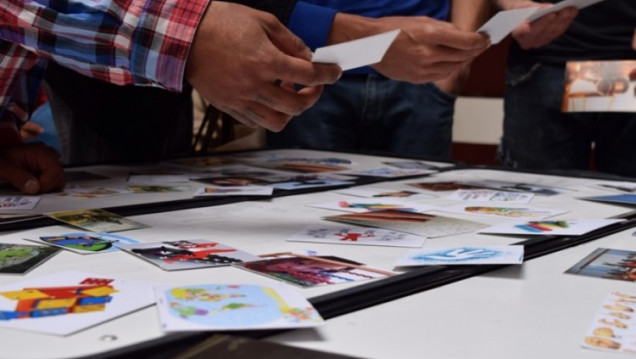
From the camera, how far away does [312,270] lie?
2.55 ft

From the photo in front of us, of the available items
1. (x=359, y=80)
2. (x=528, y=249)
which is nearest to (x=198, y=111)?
(x=359, y=80)

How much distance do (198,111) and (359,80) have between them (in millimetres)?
783

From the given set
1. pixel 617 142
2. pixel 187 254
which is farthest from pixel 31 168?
pixel 617 142

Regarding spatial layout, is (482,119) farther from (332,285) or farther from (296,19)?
(332,285)

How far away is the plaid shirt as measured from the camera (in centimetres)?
100

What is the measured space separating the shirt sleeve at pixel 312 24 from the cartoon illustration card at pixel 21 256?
72 cm

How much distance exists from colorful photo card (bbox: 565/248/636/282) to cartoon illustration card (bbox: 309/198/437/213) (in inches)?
12.0

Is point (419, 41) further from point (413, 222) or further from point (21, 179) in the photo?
point (21, 179)

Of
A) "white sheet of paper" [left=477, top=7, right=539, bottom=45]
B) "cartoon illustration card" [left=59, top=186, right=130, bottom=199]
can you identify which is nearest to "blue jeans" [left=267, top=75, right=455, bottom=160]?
"white sheet of paper" [left=477, top=7, right=539, bottom=45]

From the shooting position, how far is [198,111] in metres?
2.61

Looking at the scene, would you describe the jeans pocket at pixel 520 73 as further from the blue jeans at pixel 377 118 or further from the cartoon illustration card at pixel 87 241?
the cartoon illustration card at pixel 87 241

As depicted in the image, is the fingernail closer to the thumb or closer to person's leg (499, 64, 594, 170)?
the thumb

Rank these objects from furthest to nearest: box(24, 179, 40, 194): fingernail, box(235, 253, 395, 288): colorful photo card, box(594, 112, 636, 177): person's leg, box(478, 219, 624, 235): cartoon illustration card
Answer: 1. box(594, 112, 636, 177): person's leg
2. box(24, 179, 40, 194): fingernail
3. box(478, 219, 624, 235): cartoon illustration card
4. box(235, 253, 395, 288): colorful photo card

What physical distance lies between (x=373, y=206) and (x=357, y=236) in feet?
0.74
